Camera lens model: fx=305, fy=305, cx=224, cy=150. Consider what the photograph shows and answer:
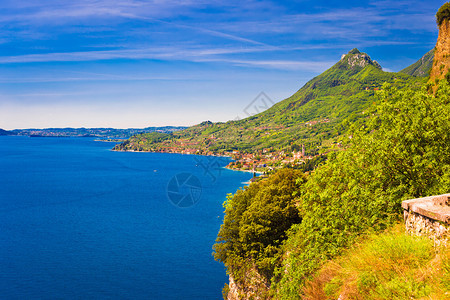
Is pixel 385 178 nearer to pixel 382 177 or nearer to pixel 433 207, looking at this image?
pixel 382 177

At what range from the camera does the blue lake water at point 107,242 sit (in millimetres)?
43906

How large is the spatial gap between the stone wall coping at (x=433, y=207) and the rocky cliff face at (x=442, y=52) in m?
45.2

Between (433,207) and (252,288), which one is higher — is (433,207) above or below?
above

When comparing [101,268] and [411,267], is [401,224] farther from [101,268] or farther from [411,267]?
[101,268]

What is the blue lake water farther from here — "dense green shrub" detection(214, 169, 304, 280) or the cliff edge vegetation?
the cliff edge vegetation

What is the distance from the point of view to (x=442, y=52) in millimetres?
47031

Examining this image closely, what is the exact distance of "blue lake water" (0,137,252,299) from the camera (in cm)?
4391

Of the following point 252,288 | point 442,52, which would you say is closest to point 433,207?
point 252,288

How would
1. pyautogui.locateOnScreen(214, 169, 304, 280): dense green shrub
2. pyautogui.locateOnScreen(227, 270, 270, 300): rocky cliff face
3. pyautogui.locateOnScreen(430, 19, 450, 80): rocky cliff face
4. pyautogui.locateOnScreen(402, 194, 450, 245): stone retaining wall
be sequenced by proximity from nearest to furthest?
pyautogui.locateOnScreen(402, 194, 450, 245): stone retaining wall → pyautogui.locateOnScreen(227, 270, 270, 300): rocky cliff face → pyautogui.locateOnScreen(214, 169, 304, 280): dense green shrub → pyautogui.locateOnScreen(430, 19, 450, 80): rocky cliff face

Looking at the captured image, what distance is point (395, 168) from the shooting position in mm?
13445

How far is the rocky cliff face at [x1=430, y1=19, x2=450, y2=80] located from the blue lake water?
152 ft

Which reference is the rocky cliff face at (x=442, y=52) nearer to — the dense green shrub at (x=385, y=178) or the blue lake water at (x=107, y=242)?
the dense green shrub at (x=385, y=178)

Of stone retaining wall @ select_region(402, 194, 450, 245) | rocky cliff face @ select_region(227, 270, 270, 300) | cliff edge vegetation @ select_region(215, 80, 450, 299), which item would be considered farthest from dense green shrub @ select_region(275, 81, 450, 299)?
rocky cliff face @ select_region(227, 270, 270, 300)

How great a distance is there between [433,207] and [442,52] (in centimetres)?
5062
